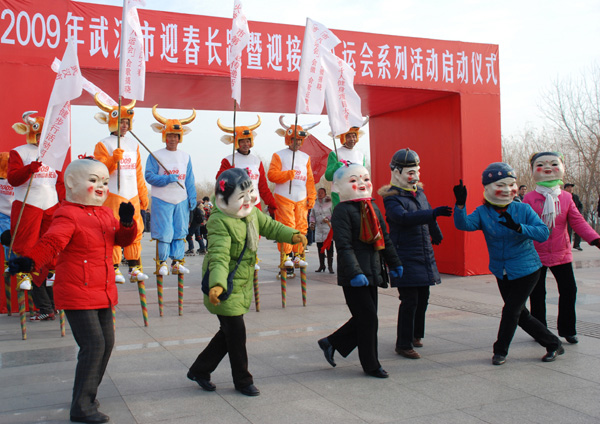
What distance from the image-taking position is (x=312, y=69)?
23.4 feet

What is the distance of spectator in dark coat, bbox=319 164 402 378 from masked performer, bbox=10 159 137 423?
1.65 m

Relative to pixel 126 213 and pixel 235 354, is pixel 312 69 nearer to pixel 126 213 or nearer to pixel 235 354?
pixel 126 213

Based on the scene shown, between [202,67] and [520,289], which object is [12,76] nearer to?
[202,67]

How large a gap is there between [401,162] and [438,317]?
251 cm

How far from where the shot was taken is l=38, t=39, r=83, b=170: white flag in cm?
577

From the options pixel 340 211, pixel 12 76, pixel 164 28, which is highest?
pixel 164 28

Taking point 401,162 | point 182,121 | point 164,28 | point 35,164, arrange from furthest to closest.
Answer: point 164,28 → point 182,121 → point 35,164 → point 401,162

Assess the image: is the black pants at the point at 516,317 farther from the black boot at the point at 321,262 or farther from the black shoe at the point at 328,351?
the black boot at the point at 321,262

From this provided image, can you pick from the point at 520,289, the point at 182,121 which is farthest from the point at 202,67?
Result: the point at 520,289

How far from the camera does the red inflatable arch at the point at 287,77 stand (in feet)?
25.8

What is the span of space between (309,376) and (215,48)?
5.59 meters

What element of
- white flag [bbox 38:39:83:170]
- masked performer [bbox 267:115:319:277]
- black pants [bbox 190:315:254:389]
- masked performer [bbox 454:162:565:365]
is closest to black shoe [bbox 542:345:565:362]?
masked performer [bbox 454:162:565:365]

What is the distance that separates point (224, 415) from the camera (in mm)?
3838

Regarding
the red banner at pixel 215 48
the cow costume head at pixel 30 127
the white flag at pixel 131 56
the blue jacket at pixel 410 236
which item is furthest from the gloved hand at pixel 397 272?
the red banner at pixel 215 48
